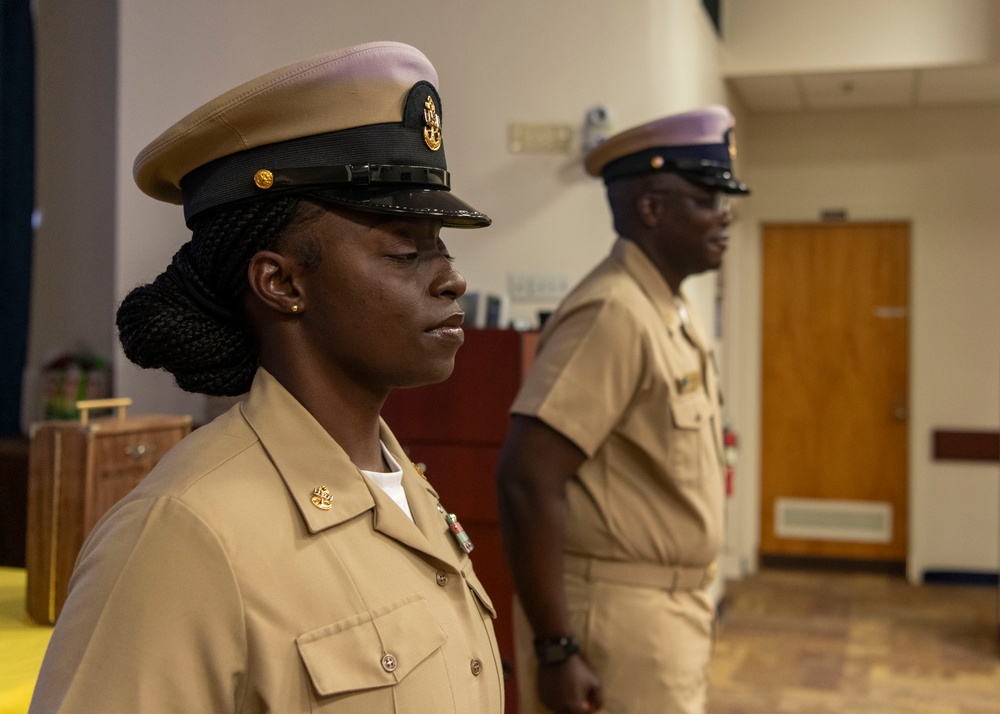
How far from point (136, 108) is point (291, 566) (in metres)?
2.64

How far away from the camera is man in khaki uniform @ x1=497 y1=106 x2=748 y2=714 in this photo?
1.96 meters

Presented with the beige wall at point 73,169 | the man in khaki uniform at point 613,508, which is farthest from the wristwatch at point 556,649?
the beige wall at point 73,169

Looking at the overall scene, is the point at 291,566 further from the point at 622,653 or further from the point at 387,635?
the point at 622,653

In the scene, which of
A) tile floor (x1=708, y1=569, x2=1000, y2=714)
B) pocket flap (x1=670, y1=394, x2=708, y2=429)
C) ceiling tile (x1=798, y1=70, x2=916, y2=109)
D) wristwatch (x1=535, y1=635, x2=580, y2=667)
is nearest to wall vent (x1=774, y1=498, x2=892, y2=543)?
tile floor (x1=708, y1=569, x2=1000, y2=714)

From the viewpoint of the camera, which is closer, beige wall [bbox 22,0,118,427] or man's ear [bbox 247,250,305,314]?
man's ear [bbox 247,250,305,314]

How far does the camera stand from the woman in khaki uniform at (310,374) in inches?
32.7

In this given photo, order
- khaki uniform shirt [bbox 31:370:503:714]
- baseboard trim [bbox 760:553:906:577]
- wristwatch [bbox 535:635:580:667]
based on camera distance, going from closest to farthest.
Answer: khaki uniform shirt [bbox 31:370:503:714], wristwatch [bbox 535:635:580:667], baseboard trim [bbox 760:553:906:577]

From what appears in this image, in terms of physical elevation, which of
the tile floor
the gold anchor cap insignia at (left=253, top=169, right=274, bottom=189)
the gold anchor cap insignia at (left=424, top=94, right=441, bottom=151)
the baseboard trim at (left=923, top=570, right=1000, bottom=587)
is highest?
the gold anchor cap insignia at (left=424, top=94, right=441, bottom=151)

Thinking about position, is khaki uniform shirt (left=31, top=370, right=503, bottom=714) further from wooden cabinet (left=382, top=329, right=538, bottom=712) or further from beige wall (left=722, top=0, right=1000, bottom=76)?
beige wall (left=722, top=0, right=1000, bottom=76)

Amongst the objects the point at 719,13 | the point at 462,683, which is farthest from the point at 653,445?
the point at 719,13

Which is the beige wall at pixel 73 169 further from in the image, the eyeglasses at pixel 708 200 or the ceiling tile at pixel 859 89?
the ceiling tile at pixel 859 89

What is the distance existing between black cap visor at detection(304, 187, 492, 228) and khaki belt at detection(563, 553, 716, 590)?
1.18 meters

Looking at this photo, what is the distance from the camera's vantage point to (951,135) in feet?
22.0

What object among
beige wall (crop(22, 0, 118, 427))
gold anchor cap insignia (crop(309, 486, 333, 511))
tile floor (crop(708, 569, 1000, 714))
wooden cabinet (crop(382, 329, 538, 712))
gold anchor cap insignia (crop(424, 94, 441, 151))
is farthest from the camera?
tile floor (crop(708, 569, 1000, 714))
